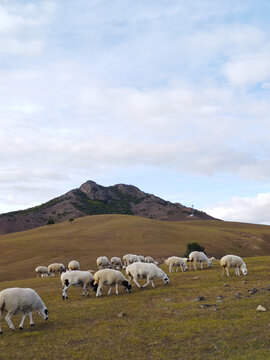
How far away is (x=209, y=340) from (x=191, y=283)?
11.1m

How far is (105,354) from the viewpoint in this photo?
36.3 ft

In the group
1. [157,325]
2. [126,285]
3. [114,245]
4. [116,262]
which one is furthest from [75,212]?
[157,325]

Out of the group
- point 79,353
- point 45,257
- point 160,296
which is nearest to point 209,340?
point 79,353

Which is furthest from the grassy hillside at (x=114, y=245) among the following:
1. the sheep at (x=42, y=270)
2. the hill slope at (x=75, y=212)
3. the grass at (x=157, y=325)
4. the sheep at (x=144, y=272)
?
the hill slope at (x=75, y=212)

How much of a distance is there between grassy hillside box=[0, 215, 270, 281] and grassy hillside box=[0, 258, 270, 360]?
28503mm

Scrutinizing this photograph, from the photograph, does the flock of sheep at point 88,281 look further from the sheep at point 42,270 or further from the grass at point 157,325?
the sheep at point 42,270

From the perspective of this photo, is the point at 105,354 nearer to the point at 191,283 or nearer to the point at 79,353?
the point at 79,353

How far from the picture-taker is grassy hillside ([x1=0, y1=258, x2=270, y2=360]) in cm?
1102

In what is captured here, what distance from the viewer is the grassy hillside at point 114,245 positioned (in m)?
53.0

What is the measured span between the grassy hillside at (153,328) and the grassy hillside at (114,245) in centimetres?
2850

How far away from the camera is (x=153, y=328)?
43.8 ft

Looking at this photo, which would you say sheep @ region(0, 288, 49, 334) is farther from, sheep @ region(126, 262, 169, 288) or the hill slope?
the hill slope

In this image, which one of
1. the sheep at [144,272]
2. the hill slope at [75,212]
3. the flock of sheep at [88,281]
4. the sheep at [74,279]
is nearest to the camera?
the flock of sheep at [88,281]

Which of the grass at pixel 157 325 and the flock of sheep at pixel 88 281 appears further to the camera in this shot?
the flock of sheep at pixel 88 281
